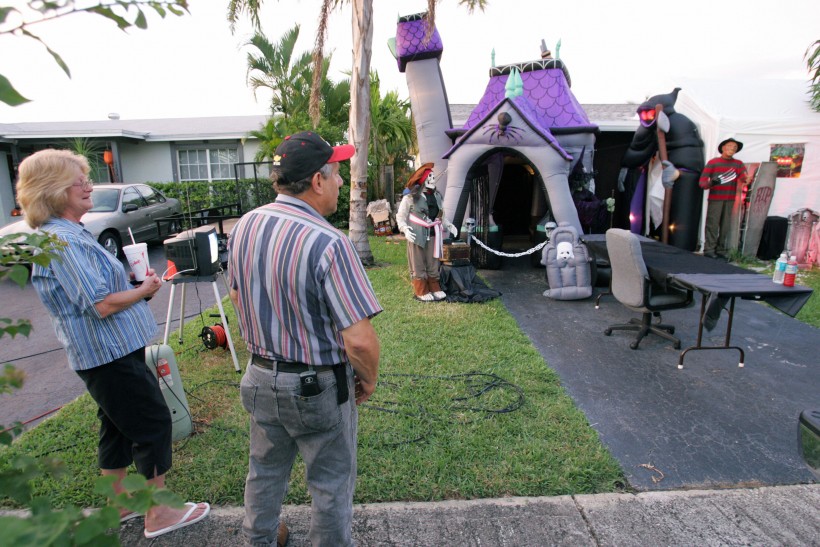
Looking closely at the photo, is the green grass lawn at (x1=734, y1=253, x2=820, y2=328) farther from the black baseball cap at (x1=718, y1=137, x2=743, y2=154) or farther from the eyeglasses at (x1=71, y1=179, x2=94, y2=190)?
the eyeglasses at (x1=71, y1=179, x2=94, y2=190)

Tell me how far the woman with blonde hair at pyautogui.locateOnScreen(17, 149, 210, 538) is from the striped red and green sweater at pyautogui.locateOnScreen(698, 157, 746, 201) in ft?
31.6

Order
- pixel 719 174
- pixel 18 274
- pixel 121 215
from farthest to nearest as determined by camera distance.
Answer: pixel 121 215, pixel 719 174, pixel 18 274

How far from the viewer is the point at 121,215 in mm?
10172

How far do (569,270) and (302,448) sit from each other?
598 cm

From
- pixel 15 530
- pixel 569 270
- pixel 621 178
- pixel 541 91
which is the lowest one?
pixel 569 270

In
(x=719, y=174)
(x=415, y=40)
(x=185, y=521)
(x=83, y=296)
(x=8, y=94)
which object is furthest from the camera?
(x=415, y=40)

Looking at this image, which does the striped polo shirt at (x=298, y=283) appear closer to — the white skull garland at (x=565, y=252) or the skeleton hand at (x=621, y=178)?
the white skull garland at (x=565, y=252)

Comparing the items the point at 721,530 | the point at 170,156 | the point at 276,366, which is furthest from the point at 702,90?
the point at 170,156

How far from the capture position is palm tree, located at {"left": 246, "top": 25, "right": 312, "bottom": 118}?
16.4 m

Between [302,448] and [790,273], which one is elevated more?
[790,273]

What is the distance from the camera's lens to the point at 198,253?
446cm

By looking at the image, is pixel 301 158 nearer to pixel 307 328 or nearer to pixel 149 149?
pixel 307 328

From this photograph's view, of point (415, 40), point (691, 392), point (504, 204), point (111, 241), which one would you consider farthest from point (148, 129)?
point (691, 392)

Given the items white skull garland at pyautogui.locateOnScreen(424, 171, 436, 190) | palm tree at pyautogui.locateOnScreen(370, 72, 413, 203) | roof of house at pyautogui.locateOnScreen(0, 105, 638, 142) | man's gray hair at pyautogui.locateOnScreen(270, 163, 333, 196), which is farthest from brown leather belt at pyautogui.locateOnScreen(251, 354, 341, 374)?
palm tree at pyautogui.locateOnScreen(370, 72, 413, 203)
